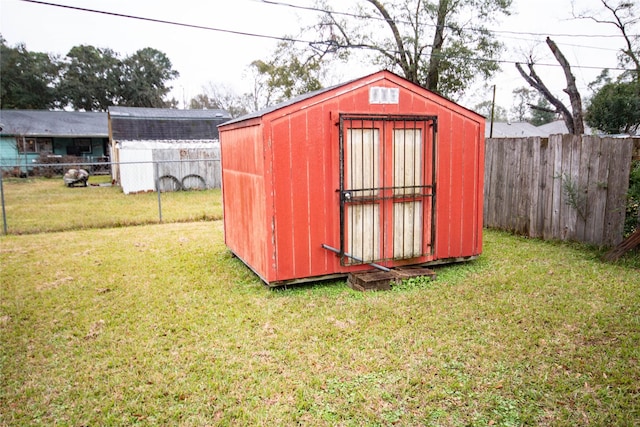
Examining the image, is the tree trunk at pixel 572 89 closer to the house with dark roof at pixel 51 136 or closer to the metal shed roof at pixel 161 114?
the metal shed roof at pixel 161 114

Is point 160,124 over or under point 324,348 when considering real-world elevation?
over

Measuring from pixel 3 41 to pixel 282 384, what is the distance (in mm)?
46255

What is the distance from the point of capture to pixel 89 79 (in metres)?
38.1

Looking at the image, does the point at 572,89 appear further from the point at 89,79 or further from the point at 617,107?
the point at 89,79

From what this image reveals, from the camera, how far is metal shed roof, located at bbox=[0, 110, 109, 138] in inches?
1051

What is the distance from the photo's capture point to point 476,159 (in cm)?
589

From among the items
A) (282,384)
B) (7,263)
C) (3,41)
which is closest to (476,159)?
(282,384)

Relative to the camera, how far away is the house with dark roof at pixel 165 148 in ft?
54.6

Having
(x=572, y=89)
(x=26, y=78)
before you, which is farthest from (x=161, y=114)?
(x=26, y=78)

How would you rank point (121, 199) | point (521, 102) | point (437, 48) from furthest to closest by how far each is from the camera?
1. point (521, 102)
2. point (437, 48)
3. point (121, 199)

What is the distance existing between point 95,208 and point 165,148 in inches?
254

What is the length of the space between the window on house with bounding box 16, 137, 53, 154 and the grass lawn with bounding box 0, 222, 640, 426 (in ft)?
81.0

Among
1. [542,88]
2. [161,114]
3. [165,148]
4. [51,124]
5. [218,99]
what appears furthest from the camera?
[218,99]

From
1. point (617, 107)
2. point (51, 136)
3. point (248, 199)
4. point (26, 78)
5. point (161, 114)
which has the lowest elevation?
point (248, 199)
